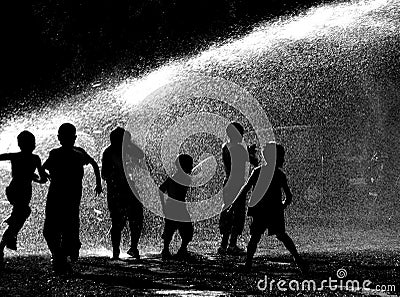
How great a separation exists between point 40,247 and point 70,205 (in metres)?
4.03

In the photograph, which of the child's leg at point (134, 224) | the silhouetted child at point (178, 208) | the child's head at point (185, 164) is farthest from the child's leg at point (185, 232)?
the child's head at point (185, 164)

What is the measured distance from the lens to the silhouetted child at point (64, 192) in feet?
29.4

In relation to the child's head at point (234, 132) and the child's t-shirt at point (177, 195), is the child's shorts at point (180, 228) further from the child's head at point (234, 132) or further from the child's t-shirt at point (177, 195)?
the child's head at point (234, 132)

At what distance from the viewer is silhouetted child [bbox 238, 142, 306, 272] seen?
348 inches

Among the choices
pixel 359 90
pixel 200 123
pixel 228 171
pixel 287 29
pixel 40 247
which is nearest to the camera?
pixel 228 171

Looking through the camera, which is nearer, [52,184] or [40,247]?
[52,184]

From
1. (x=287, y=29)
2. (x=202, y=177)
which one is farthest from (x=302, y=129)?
(x=202, y=177)

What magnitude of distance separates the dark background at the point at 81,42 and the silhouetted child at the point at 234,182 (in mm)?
15380

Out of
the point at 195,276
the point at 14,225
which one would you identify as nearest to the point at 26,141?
the point at 14,225

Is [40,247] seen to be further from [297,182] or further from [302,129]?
[302,129]

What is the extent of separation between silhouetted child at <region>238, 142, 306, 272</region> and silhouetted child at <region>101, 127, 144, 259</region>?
2042 millimetres

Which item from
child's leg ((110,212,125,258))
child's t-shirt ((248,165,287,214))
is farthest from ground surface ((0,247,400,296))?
child's t-shirt ((248,165,287,214))

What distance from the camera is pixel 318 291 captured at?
286 inches

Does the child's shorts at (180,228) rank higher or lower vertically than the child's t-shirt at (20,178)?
lower
